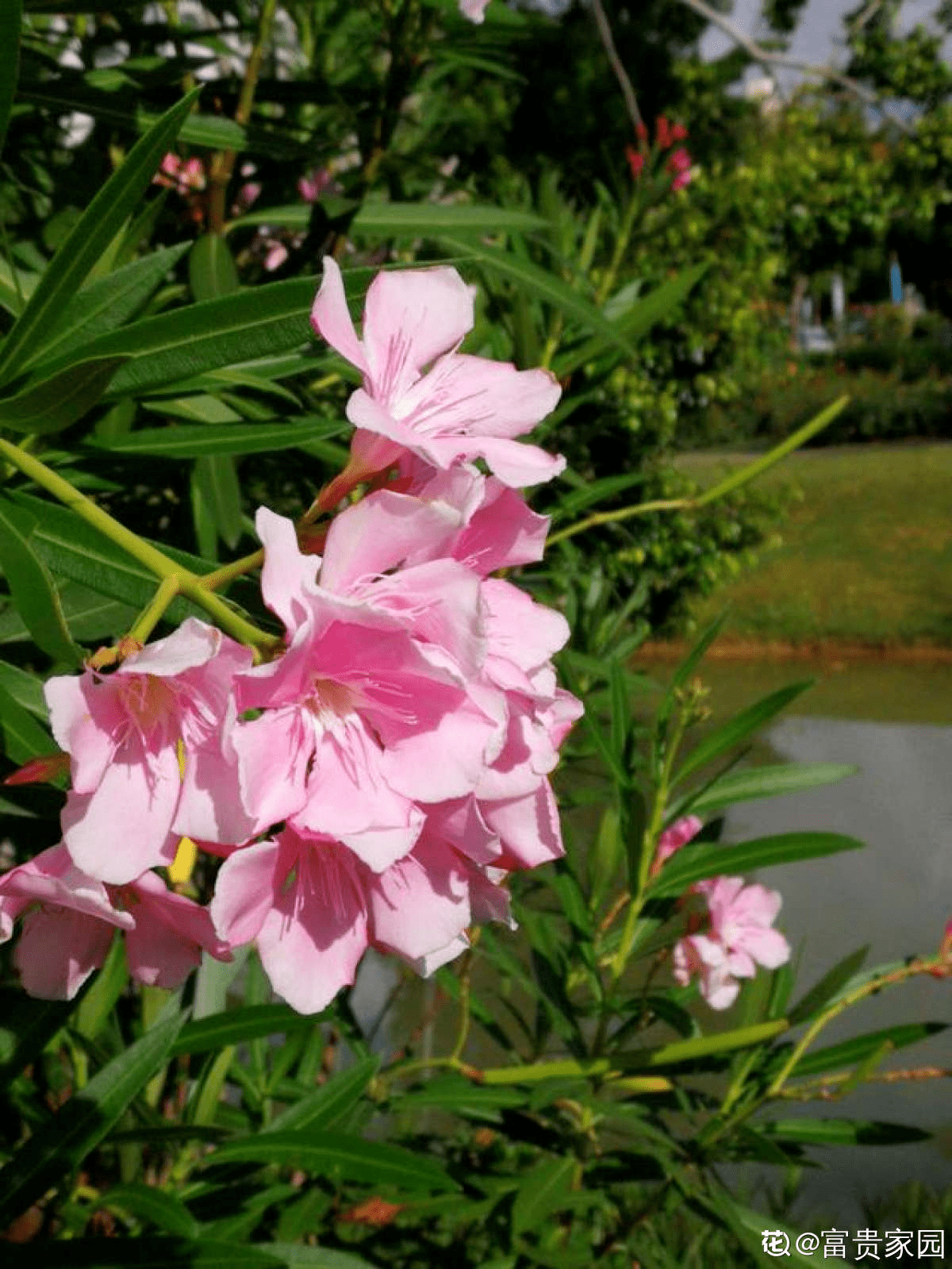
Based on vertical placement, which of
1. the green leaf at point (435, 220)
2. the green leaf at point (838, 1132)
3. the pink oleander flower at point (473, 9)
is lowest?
the green leaf at point (838, 1132)

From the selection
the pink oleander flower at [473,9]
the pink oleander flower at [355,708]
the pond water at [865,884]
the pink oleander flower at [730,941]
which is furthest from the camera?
the pond water at [865,884]

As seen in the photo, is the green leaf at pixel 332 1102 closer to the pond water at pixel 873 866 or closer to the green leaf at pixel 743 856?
the green leaf at pixel 743 856

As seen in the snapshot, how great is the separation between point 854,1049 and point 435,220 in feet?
2.91

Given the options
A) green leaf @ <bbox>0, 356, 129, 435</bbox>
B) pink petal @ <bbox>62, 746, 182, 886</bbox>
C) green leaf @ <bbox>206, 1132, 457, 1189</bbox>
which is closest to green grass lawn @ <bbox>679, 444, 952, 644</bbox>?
green leaf @ <bbox>206, 1132, 457, 1189</bbox>

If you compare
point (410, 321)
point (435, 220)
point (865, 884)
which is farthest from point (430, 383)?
point (865, 884)

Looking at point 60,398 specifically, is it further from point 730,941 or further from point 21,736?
point 730,941

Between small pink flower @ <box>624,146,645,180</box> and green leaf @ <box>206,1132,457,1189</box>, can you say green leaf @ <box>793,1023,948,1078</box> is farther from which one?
small pink flower @ <box>624,146,645,180</box>

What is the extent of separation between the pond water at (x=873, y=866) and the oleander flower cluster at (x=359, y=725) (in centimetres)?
118

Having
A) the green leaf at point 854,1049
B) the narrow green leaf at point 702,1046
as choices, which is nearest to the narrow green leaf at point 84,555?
the narrow green leaf at point 702,1046

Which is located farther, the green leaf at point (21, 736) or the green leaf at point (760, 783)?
the green leaf at point (760, 783)

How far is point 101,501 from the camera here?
1.23 m

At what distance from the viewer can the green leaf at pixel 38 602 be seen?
525mm

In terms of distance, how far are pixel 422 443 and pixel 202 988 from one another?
730 mm

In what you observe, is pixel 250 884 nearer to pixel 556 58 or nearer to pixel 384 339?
pixel 384 339
